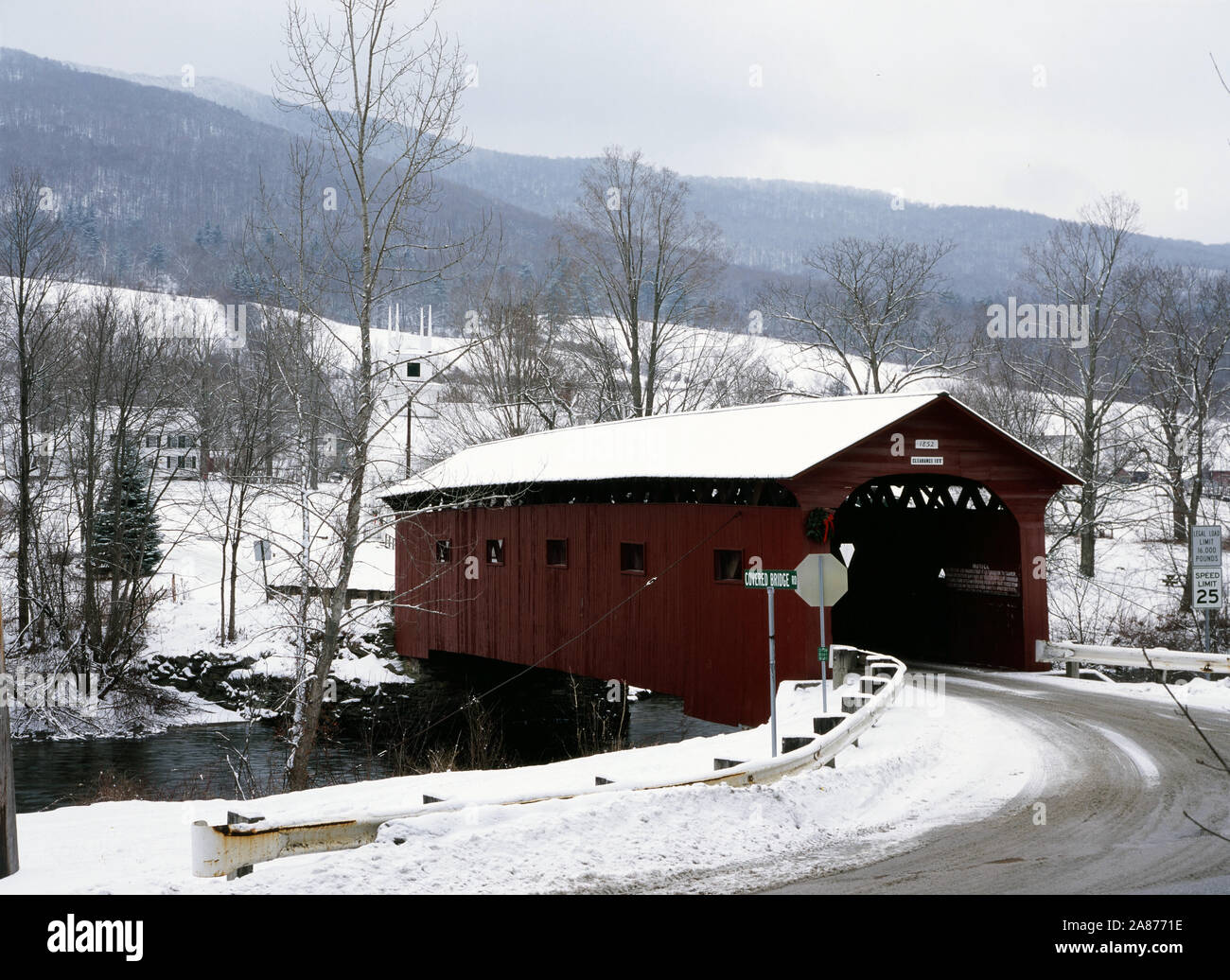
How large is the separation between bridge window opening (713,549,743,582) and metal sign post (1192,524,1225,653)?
5.90 metres

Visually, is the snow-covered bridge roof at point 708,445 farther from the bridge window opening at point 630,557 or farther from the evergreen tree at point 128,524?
the evergreen tree at point 128,524

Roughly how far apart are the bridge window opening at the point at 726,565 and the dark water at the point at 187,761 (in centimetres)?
340

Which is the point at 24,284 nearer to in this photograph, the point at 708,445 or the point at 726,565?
the point at 708,445

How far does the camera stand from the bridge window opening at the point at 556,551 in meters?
18.3

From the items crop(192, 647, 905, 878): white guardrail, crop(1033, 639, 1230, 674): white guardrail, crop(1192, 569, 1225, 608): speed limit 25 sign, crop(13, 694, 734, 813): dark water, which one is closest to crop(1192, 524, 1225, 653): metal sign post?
crop(1192, 569, 1225, 608): speed limit 25 sign

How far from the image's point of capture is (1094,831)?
702 centimetres

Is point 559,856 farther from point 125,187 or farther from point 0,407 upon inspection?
point 125,187

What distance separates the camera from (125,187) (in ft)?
553

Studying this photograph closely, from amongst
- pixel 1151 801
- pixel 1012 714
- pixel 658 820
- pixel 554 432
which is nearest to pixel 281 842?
pixel 658 820

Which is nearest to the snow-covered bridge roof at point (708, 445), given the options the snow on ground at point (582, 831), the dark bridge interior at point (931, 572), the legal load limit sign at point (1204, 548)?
the dark bridge interior at point (931, 572)

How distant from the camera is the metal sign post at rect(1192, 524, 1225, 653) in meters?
13.9

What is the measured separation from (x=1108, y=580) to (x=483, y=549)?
20159mm
